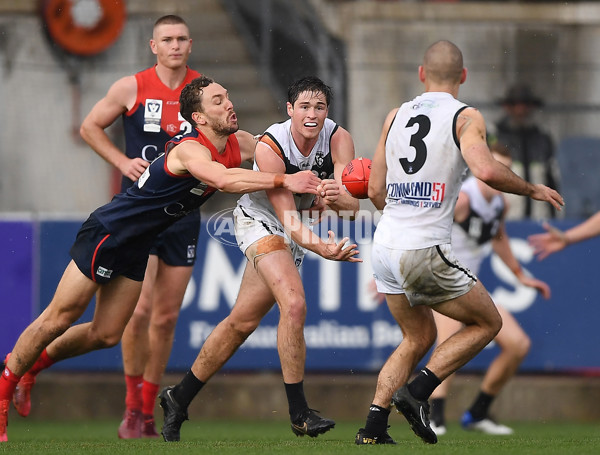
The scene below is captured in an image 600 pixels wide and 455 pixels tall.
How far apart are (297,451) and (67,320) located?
179cm

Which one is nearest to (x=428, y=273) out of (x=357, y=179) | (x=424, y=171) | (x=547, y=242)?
(x=424, y=171)

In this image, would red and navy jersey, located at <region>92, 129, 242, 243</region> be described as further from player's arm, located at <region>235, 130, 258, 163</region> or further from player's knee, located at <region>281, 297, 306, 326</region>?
player's knee, located at <region>281, 297, 306, 326</region>

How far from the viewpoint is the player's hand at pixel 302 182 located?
667 cm

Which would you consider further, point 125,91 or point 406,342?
point 125,91

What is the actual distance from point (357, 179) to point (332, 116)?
4162 millimetres

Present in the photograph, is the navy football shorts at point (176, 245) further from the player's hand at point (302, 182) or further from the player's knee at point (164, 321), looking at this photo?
the player's hand at point (302, 182)

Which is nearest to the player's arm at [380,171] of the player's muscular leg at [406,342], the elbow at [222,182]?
the player's muscular leg at [406,342]

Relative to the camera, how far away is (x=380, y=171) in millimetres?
6781

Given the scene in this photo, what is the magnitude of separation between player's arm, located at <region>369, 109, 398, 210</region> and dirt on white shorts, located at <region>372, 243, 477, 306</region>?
0.36 m

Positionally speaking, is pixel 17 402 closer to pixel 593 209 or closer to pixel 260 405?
pixel 260 405

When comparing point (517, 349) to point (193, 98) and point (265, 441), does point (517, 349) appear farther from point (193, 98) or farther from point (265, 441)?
point (193, 98)

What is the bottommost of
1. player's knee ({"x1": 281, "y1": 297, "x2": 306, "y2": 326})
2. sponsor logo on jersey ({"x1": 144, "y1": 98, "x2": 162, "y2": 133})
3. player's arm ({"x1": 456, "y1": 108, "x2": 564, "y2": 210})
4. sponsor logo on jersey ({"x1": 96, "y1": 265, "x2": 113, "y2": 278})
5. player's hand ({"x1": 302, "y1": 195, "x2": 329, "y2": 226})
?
player's knee ({"x1": 281, "y1": 297, "x2": 306, "y2": 326})

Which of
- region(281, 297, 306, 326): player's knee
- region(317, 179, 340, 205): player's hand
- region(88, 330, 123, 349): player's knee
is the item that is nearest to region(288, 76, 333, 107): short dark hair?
region(317, 179, 340, 205): player's hand

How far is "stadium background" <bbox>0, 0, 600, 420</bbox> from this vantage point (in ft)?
35.0
